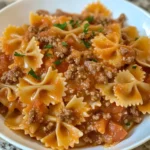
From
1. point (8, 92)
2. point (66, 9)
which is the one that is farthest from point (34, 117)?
point (66, 9)

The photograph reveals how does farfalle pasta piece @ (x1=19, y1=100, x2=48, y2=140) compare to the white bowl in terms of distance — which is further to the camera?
the white bowl

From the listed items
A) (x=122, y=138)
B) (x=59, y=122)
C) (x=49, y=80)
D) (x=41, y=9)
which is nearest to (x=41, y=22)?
(x=41, y=9)

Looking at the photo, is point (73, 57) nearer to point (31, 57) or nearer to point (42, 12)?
point (31, 57)

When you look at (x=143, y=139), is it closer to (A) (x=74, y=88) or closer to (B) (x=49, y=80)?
(A) (x=74, y=88)

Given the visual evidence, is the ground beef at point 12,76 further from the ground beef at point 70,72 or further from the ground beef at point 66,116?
the ground beef at point 66,116

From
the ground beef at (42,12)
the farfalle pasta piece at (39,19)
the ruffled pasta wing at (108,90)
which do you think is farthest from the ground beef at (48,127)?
the ground beef at (42,12)

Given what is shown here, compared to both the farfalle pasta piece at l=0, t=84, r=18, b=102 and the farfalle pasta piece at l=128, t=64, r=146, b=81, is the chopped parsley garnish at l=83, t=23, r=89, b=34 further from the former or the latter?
the farfalle pasta piece at l=0, t=84, r=18, b=102

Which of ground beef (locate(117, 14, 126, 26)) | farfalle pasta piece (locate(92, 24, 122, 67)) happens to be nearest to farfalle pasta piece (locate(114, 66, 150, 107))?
farfalle pasta piece (locate(92, 24, 122, 67))
